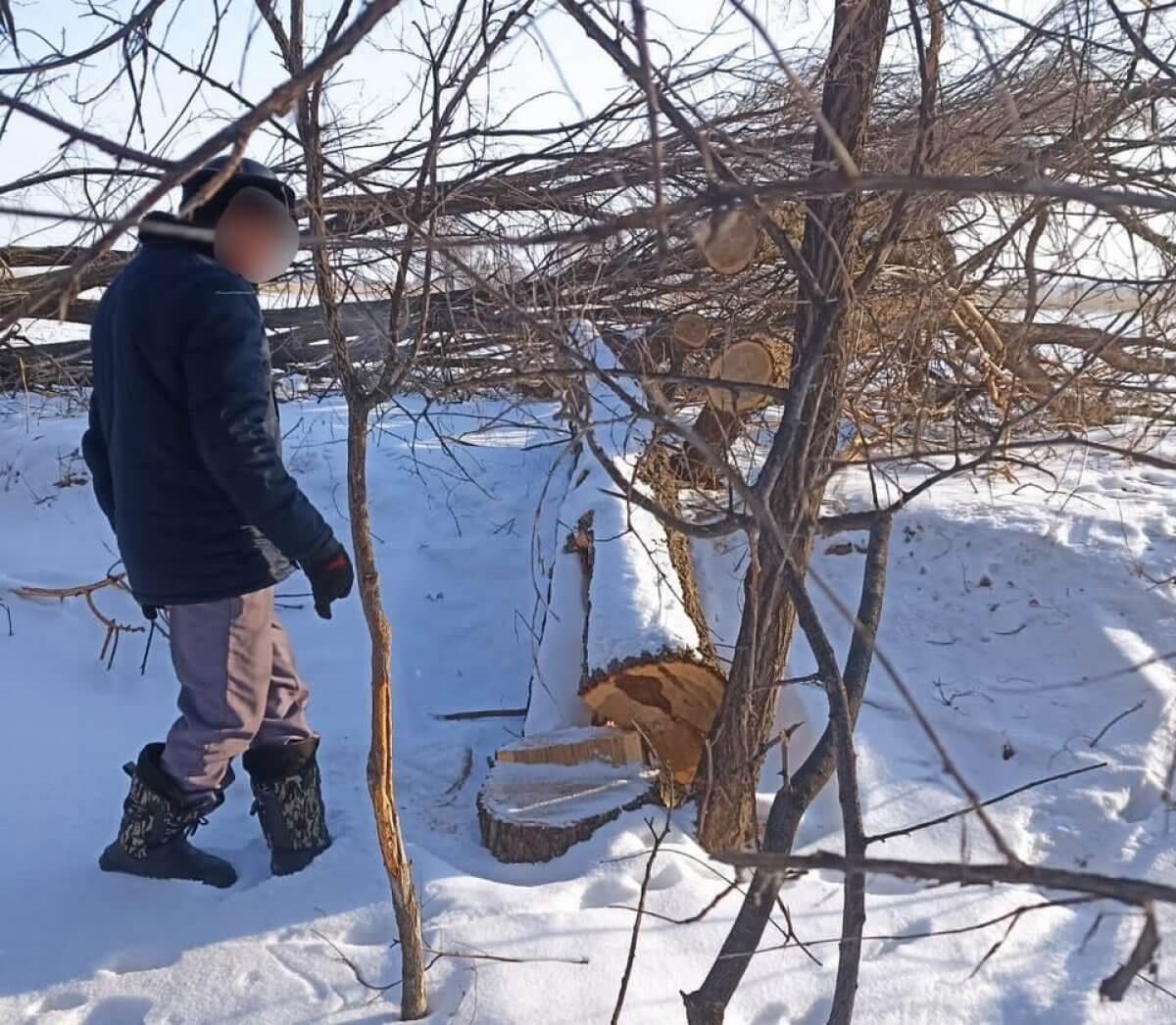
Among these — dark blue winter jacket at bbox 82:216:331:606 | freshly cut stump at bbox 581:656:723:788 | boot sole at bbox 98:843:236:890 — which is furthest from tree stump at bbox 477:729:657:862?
dark blue winter jacket at bbox 82:216:331:606

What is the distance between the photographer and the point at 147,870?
2.80m

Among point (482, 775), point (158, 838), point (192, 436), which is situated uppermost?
point (192, 436)

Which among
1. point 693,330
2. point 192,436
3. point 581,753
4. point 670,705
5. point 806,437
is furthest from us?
point 693,330

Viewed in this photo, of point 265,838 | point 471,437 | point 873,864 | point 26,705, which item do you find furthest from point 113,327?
point 471,437

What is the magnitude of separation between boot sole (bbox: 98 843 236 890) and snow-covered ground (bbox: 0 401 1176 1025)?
0.04 meters

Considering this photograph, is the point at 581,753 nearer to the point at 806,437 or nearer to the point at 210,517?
the point at 210,517

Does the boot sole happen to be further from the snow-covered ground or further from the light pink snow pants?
the light pink snow pants

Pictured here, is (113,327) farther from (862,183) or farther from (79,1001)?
(862,183)

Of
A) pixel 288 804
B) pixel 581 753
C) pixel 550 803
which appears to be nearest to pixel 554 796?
pixel 550 803

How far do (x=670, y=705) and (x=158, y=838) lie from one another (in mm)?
1429

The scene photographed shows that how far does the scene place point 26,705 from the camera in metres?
3.84

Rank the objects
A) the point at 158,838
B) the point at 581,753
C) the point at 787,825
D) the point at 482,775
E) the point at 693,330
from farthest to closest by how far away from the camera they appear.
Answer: the point at 693,330 < the point at 482,775 < the point at 581,753 < the point at 158,838 < the point at 787,825

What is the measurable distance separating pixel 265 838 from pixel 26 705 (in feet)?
4.47

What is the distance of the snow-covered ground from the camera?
2326 millimetres
